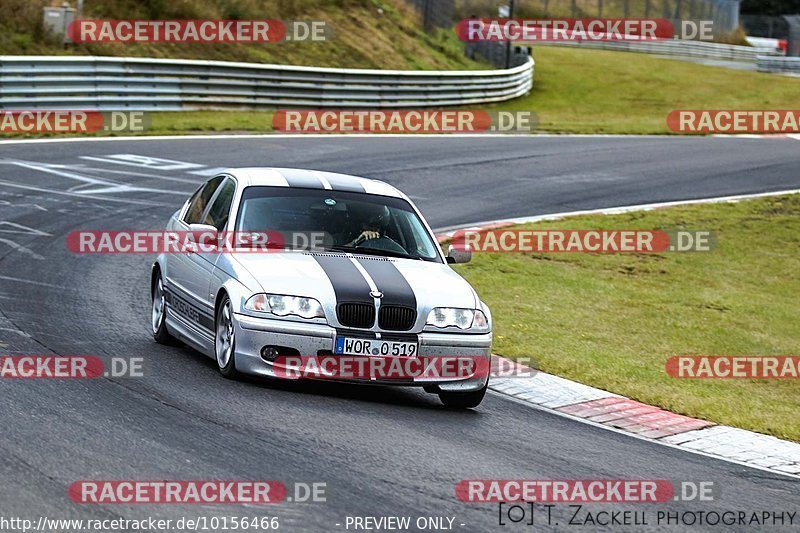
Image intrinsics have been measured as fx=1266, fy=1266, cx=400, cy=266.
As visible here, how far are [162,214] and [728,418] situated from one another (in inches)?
378

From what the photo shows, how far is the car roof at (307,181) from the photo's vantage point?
9961 mm

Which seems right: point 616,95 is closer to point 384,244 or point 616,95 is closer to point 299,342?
point 384,244

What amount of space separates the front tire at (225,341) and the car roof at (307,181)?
51.7 inches

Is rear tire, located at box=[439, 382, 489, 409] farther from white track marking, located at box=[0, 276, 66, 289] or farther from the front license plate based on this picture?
white track marking, located at box=[0, 276, 66, 289]

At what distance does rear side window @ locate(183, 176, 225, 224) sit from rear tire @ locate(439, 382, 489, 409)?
2760 mm

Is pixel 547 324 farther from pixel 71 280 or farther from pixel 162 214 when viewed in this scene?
pixel 162 214

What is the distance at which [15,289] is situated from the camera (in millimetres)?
11781

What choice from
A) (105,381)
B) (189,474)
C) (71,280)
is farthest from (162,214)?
(189,474)

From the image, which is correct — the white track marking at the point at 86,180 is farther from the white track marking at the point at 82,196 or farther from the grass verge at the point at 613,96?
the grass verge at the point at 613,96

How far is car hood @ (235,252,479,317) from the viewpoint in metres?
8.62

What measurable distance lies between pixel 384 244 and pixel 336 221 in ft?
1.34

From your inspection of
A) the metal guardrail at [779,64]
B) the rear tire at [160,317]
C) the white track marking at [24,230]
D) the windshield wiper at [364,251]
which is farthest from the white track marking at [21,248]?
the metal guardrail at [779,64]

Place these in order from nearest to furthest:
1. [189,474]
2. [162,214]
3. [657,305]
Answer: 1. [189,474]
2. [657,305]
3. [162,214]

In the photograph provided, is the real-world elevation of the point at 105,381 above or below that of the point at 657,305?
above
